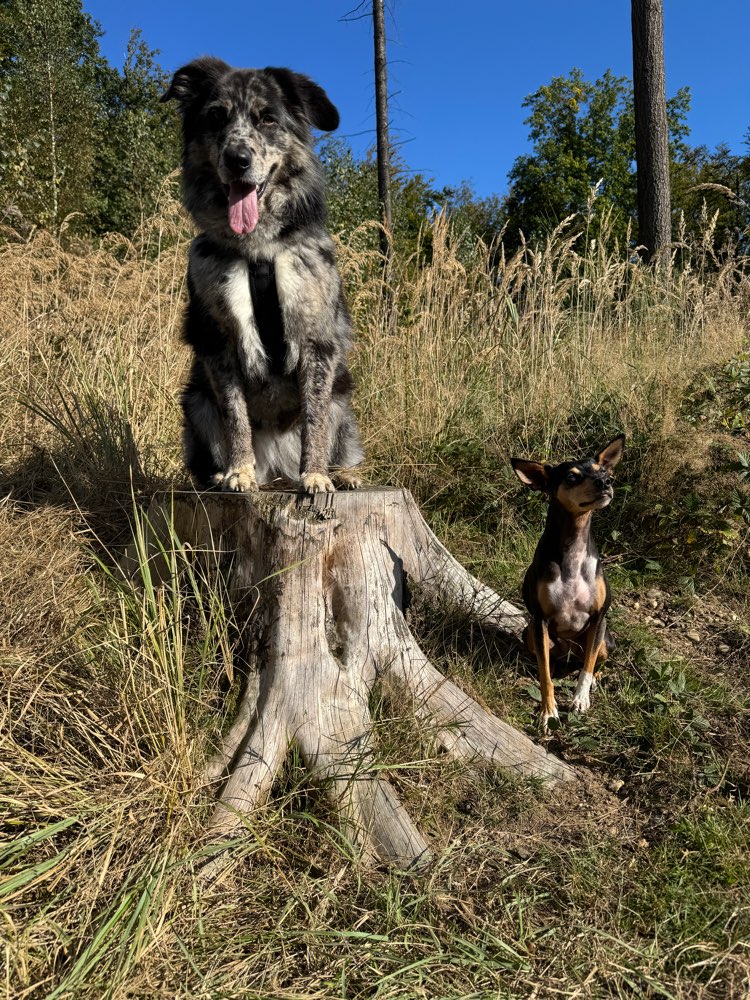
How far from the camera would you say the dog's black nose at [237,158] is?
9.15ft

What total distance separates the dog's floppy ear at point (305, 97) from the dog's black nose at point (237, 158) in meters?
0.43

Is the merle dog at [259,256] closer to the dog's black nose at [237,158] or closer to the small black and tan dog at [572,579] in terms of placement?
the dog's black nose at [237,158]

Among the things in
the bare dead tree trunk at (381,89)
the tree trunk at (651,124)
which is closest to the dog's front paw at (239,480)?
the tree trunk at (651,124)

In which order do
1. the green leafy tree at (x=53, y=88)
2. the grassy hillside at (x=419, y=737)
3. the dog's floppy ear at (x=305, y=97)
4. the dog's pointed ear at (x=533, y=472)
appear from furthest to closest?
the green leafy tree at (x=53, y=88) < the dog's pointed ear at (x=533, y=472) < the dog's floppy ear at (x=305, y=97) < the grassy hillside at (x=419, y=737)

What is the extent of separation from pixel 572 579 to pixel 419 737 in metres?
1.04

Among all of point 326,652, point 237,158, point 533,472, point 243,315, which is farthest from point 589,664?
point 237,158

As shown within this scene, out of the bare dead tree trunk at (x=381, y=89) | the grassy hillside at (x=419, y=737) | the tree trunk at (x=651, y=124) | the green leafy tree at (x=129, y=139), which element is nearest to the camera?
the grassy hillside at (x=419, y=737)

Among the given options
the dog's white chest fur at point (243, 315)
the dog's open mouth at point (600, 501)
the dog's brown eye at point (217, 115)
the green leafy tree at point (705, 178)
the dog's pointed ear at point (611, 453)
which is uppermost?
the green leafy tree at point (705, 178)

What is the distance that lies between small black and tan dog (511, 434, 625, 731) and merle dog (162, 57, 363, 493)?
914 mm

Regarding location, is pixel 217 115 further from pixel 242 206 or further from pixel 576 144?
pixel 576 144

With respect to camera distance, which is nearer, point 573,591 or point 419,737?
point 419,737

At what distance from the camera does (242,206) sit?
2.89 metres

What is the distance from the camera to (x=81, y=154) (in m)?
22.4

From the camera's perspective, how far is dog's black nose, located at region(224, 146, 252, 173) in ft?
9.15
